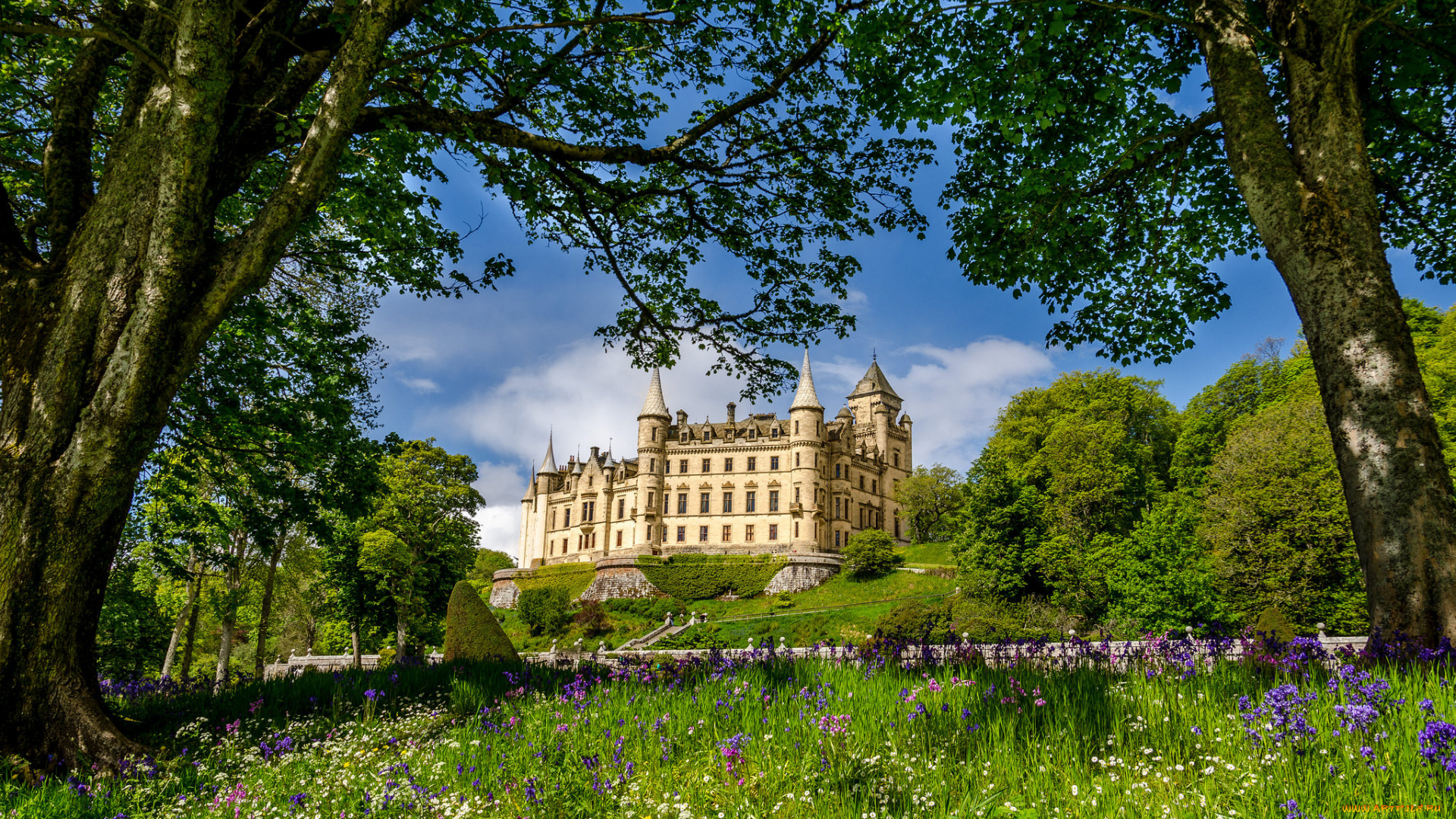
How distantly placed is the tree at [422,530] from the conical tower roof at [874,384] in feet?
179

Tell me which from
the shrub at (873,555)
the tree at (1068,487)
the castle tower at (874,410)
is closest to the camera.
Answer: the tree at (1068,487)

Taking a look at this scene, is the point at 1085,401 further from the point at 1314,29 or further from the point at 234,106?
the point at 234,106

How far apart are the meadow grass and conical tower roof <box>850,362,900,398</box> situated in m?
79.0

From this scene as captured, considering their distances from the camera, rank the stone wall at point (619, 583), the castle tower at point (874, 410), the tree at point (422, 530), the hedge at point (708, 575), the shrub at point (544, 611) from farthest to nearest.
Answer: the castle tower at point (874, 410) < the stone wall at point (619, 583) < the hedge at point (708, 575) < the shrub at point (544, 611) < the tree at point (422, 530)

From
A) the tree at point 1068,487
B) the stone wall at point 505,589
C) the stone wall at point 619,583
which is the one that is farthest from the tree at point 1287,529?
the stone wall at point 505,589

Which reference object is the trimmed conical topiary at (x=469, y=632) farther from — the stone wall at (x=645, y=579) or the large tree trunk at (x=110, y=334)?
the stone wall at (x=645, y=579)

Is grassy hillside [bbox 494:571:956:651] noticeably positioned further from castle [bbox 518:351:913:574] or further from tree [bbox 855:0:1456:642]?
tree [bbox 855:0:1456:642]

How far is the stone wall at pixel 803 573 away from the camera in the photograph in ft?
200

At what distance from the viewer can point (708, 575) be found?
202 feet

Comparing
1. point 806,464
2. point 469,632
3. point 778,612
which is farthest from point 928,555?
point 469,632

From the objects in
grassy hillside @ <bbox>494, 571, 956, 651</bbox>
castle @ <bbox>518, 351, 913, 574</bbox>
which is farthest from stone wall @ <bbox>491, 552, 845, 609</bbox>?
castle @ <bbox>518, 351, 913, 574</bbox>

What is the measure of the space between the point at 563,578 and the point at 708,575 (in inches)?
584

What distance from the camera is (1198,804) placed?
3105 millimetres

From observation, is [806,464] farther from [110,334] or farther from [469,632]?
[110,334]
